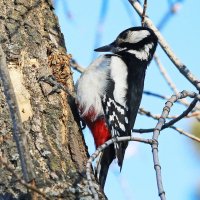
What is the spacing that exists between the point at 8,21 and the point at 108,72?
0.83m

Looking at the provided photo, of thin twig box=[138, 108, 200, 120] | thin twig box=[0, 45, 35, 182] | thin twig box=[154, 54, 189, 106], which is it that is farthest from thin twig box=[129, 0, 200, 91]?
thin twig box=[0, 45, 35, 182]

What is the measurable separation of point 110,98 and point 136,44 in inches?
27.5

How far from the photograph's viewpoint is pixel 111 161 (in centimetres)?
322

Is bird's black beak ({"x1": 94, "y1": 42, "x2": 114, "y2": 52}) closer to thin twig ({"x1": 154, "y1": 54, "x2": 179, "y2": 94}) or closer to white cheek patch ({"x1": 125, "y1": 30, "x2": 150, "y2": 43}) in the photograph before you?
white cheek patch ({"x1": 125, "y1": 30, "x2": 150, "y2": 43})

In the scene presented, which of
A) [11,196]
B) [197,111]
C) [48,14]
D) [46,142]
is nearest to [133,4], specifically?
[48,14]

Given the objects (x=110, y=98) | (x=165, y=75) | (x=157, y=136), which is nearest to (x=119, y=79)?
(x=110, y=98)

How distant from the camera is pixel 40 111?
2.59 meters

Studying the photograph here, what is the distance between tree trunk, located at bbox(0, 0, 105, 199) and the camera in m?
2.23

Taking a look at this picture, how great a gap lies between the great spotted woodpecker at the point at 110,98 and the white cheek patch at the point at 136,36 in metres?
0.29

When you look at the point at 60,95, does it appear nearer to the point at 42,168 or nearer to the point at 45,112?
the point at 45,112

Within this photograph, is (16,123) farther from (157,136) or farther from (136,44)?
(136,44)

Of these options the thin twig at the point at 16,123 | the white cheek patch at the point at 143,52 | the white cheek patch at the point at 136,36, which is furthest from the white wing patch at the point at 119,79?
the thin twig at the point at 16,123

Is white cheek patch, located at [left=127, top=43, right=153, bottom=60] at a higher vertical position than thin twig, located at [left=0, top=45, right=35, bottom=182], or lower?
higher

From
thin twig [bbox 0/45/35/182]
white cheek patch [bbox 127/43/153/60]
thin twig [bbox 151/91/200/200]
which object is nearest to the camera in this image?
thin twig [bbox 0/45/35/182]
